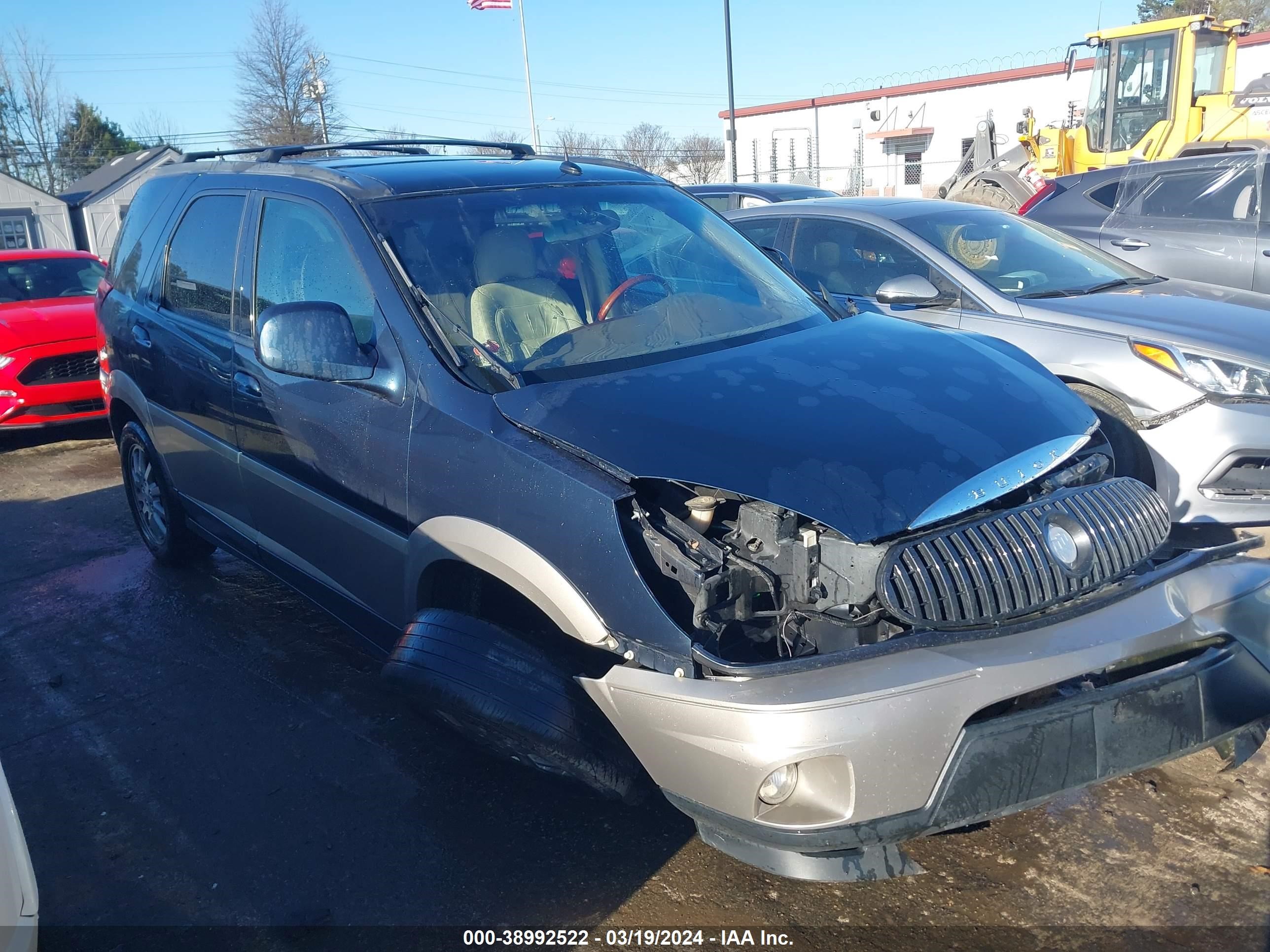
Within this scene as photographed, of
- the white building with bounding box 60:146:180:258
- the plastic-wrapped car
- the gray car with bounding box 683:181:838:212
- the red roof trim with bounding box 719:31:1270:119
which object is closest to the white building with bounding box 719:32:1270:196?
the red roof trim with bounding box 719:31:1270:119

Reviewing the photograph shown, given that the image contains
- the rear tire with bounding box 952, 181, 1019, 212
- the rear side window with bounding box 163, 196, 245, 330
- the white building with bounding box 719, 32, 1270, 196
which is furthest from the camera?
the white building with bounding box 719, 32, 1270, 196

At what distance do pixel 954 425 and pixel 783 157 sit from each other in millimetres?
41666

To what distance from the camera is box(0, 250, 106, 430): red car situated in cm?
825

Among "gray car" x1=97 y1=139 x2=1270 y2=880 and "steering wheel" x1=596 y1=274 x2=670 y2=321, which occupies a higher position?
"steering wheel" x1=596 y1=274 x2=670 y2=321

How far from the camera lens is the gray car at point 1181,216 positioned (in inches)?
304

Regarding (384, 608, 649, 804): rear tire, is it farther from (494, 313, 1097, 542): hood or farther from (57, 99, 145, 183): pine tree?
(57, 99, 145, 183): pine tree

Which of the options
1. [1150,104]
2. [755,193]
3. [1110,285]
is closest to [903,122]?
[1150,104]

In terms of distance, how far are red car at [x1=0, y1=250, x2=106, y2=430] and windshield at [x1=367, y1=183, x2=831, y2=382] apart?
19.9ft

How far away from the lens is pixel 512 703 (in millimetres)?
2670

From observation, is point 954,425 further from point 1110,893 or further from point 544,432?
point 1110,893

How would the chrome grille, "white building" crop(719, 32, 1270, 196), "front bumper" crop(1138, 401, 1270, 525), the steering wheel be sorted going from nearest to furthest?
the chrome grille, the steering wheel, "front bumper" crop(1138, 401, 1270, 525), "white building" crop(719, 32, 1270, 196)

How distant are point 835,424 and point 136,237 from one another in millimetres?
3927

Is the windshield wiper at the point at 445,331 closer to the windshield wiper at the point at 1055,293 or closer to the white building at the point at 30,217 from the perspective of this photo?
the windshield wiper at the point at 1055,293

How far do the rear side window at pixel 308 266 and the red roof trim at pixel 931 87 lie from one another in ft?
99.1
